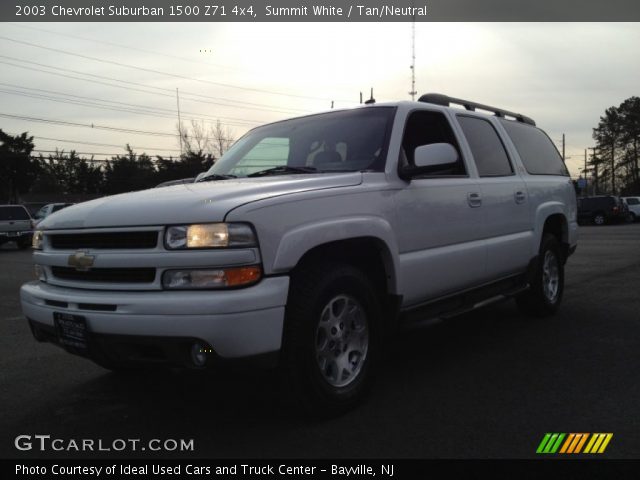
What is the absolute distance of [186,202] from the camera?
3133 mm

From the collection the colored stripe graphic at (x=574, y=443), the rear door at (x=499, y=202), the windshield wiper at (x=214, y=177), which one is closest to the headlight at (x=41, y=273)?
the windshield wiper at (x=214, y=177)

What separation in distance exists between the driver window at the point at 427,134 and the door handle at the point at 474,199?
189 mm

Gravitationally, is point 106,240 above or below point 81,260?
above

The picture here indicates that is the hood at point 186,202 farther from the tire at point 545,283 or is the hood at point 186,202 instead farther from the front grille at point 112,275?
the tire at point 545,283

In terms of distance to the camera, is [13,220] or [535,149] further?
[13,220]

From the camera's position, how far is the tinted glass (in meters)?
5.02

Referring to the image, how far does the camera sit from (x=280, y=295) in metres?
3.02

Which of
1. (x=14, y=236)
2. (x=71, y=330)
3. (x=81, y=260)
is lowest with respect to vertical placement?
(x=14, y=236)

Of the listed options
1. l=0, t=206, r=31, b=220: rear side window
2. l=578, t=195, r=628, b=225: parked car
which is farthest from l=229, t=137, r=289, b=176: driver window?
l=578, t=195, r=628, b=225: parked car

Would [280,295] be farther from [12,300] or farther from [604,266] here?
[604,266]

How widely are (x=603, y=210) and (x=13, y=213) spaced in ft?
92.2

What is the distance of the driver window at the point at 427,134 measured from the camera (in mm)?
4402

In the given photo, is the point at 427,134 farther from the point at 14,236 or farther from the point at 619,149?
the point at 619,149

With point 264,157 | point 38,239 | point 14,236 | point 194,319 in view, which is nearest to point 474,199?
point 264,157
